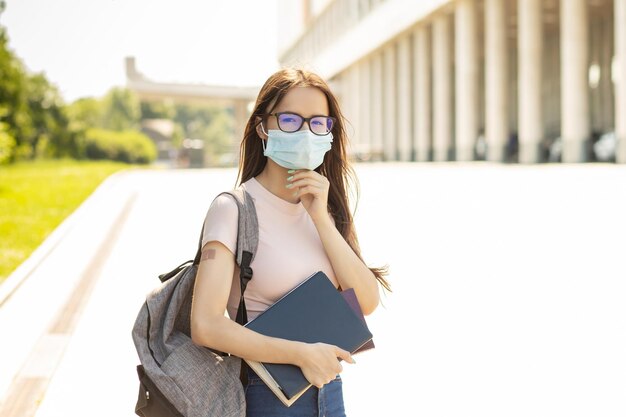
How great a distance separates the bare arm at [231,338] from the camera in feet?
6.98

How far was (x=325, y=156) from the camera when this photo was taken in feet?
8.87

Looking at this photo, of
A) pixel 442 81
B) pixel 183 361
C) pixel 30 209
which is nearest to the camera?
pixel 183 361

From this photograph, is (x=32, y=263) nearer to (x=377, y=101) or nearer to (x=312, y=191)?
(x=312, y=191)

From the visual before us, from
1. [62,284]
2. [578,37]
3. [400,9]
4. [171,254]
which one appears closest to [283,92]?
[62,284]

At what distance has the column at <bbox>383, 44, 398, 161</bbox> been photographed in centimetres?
5459

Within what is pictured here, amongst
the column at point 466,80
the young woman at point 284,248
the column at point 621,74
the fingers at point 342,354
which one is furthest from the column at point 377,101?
the fingers at point 342,354

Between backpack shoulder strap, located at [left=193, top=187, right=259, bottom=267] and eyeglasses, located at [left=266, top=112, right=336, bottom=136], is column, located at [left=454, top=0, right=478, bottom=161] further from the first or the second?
backpack shoulder strap, located at [left=193, top=187, right=259, bottom=267]

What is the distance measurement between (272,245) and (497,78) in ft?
123

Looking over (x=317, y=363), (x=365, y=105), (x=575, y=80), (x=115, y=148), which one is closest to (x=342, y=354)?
(x=317, y=363)

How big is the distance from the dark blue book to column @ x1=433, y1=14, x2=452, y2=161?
4399 cm

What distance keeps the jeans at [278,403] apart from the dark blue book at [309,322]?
142 millimetres

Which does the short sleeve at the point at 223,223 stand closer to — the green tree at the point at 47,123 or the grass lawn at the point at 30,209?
the grass lawn at the point at 30,209

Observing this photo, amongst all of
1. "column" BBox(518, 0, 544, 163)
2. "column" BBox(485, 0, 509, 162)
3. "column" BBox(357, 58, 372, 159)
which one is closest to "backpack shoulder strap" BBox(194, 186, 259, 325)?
"column" BBox(518, 0, 544, 163)

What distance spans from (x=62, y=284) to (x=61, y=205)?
11.3 m
